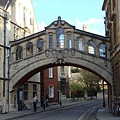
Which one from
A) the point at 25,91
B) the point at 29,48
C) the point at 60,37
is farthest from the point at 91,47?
the point at 25,91

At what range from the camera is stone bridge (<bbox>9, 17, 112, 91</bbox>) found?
97.1 ft

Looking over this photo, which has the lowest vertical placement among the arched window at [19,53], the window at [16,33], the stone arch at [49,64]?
the stone arch at [49,64]

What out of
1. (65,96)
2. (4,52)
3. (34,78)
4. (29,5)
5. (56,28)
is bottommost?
(65,96)

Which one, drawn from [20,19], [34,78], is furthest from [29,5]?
[34,78]

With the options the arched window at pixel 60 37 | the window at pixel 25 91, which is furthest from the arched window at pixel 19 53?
the window at pixel 25 91

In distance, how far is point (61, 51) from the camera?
3025 cm

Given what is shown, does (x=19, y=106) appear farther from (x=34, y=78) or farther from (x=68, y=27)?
(x=68, y=27)

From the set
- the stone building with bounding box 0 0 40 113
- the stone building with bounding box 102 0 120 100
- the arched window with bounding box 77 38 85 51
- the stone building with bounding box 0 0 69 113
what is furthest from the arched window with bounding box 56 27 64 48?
the stone building with bounding box 0 0 40 113

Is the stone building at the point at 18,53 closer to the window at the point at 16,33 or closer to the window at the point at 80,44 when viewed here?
the window at the point at 16,33

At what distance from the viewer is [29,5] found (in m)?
→ 39.1

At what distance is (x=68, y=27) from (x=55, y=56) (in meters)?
3.20

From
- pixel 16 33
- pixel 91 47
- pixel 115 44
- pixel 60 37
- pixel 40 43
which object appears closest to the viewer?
pixel 115 44

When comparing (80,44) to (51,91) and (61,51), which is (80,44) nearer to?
(61,51)

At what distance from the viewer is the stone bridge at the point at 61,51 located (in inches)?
1165
